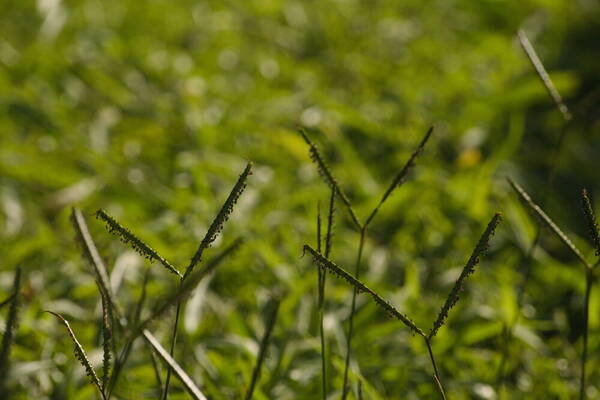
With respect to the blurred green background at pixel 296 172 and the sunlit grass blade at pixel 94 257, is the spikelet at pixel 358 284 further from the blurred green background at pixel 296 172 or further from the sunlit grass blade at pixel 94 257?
the blurred green background at pixel 296 172

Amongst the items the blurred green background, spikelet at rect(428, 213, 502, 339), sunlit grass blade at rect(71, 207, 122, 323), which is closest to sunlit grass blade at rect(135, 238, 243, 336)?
sunlit grass blade at rect(71, 207, 122, 323)

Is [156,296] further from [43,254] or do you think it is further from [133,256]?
[43,254]

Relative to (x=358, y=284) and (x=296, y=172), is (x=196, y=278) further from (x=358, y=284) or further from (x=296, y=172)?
(x=296, y=172)

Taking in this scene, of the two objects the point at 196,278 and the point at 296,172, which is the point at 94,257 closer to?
the point at 196,278

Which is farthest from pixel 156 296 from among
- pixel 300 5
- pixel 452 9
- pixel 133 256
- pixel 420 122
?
pixel 452 9

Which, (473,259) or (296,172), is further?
(296,172)

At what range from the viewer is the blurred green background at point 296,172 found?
116cm

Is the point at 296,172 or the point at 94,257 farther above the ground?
the point at 296,172

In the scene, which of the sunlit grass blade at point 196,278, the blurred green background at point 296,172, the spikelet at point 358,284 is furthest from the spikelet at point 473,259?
the blurred green background at point 296,172

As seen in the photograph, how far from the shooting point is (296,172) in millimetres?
1767

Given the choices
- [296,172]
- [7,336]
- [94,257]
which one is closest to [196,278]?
[94,257]

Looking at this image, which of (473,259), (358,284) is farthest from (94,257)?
(473,259)

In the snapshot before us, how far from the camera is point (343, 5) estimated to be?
2723mm

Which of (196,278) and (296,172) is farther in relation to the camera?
(296,172)
